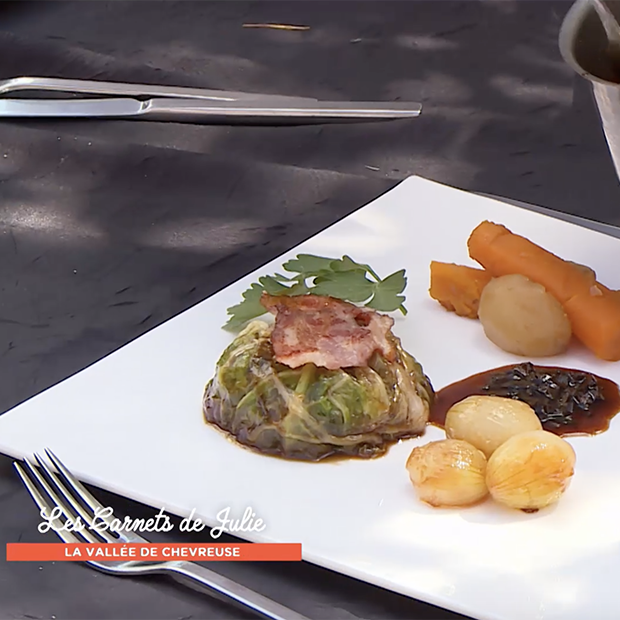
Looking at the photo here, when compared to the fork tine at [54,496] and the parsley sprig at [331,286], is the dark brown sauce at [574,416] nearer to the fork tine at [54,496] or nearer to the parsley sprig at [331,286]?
the parsley sprig at [331,286]

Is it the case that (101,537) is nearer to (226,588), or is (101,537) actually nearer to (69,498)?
(69,498)

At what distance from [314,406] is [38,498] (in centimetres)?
39

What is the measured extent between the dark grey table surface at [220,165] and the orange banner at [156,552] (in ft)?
0.05

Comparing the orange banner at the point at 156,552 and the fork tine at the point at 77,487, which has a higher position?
the fork tine at the point at 77,487

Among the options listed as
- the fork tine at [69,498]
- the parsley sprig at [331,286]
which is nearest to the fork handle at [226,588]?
the fork tine at [69,498]

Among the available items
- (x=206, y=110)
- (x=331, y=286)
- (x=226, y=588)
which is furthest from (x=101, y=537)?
(x=206, y=110)

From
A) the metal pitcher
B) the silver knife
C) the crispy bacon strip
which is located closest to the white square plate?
the crispy bacon strip

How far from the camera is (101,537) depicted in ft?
4.09

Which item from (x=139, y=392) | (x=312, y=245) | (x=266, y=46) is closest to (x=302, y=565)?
(x=139, y=392)

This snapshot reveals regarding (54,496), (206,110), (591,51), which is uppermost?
(591,51)

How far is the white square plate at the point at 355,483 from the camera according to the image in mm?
1139

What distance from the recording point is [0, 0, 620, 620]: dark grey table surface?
123 centimetres

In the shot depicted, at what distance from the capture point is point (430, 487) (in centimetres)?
125

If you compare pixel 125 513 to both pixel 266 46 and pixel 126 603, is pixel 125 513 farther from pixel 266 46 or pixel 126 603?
pixel 266 46
